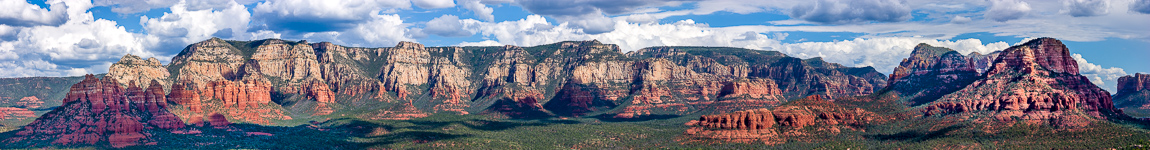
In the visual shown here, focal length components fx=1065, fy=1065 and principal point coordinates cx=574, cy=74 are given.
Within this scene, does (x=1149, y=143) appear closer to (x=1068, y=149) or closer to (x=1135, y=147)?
(x=1135, y=147)

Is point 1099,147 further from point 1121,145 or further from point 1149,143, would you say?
point 1149,143

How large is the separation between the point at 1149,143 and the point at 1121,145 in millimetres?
22494

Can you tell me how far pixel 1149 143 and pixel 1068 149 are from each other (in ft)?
75.7

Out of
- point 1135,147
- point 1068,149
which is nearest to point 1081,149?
point 1068,149

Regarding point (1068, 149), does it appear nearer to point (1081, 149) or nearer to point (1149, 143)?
point (1081, 149)

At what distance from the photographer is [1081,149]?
198750 mm

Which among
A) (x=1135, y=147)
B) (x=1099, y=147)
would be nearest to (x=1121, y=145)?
(x=1099, y=147)

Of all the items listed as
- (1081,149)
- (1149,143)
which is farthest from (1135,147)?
(1081,149)

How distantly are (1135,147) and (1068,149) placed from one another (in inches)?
731

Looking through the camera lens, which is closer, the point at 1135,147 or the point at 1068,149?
the point at 1135,147

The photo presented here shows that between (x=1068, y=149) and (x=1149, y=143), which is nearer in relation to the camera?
(x=1149, y=143)

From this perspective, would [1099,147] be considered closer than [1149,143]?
No

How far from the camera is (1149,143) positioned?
177 metres

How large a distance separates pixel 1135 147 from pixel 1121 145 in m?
18.2
